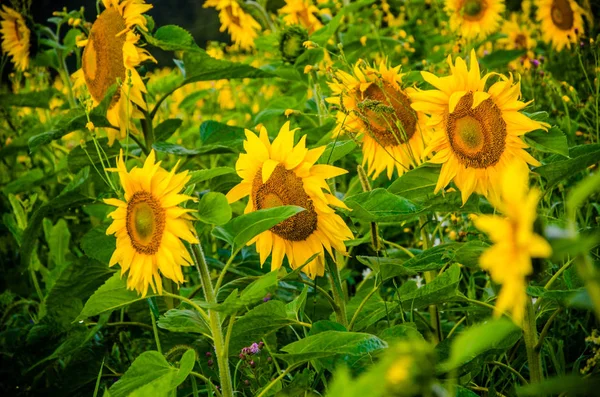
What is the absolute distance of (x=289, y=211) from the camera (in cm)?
111

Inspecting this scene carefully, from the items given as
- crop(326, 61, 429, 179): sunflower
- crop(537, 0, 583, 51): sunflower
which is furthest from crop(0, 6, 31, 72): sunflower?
crop(537, 0, 583, 51): sunflower

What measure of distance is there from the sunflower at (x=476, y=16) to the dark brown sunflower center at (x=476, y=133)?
1.67m

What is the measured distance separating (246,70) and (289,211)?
79 cm

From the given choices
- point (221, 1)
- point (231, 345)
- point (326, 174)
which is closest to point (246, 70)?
point (326, 174)

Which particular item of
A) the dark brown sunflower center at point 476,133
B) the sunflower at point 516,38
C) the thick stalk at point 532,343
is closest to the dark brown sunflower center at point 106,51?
the dark brown sunflower center at point 476,133

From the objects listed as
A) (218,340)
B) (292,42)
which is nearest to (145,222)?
(218,340)

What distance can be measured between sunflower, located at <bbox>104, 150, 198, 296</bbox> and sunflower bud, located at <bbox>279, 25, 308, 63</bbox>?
95 centimetres

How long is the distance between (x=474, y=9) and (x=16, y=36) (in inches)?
61.9

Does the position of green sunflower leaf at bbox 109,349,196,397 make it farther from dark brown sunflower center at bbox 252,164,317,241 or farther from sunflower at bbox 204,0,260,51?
sunflower at bbox 204,0,260,51

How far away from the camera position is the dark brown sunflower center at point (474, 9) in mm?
2916

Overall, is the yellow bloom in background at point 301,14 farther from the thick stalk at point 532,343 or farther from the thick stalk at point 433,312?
the thick stalk at point 532,343

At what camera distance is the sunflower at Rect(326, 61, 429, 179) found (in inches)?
60.1

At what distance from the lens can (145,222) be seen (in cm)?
124

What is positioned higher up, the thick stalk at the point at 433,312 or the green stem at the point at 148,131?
the green stem at the point at 148,131
